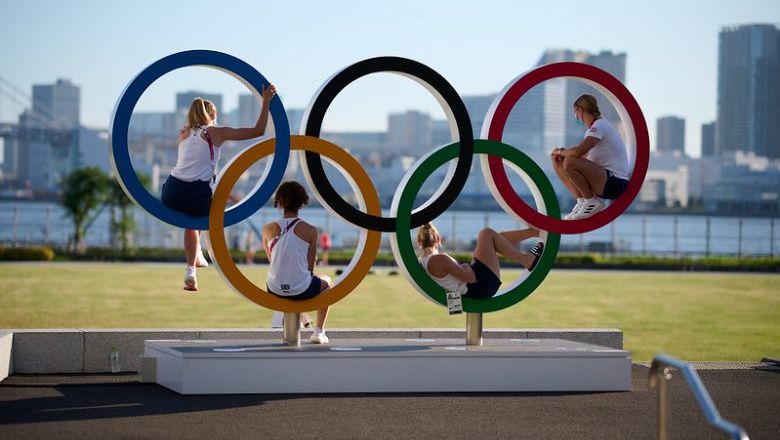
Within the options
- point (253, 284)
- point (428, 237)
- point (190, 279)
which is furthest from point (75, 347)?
point (428, 237)

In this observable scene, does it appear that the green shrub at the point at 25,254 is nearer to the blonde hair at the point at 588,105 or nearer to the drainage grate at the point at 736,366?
the drainage grate at the point at 736,366

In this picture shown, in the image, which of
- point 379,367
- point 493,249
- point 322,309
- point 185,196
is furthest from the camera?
point 493,249

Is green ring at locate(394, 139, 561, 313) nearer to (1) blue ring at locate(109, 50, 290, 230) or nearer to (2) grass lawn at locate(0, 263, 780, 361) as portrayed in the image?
(1) blue ring at locate(109, 50, 290, 230)

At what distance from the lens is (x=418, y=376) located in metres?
11.3

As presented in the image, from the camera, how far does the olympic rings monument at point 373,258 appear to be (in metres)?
11.1

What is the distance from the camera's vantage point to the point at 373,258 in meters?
12.0

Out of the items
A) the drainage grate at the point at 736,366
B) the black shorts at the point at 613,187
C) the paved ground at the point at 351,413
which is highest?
the black shorts at the point at 613,187

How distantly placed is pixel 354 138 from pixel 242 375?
174 m

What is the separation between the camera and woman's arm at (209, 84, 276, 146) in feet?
38.3

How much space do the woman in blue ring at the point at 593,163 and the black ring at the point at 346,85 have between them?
3.43ft

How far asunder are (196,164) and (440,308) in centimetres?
1493

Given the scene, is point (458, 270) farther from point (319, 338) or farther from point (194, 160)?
point (194, 160)

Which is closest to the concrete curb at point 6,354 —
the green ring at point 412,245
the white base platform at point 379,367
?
the white base platform at point 379,367

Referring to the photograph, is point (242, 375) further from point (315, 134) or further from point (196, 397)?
point (315, 134)
